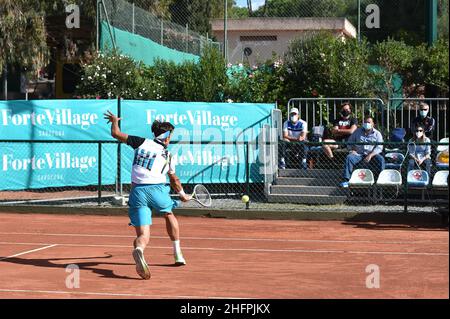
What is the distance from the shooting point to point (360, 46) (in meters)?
22.5

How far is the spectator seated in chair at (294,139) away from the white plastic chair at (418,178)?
8.71 ft

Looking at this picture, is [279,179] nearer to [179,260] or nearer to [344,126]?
[344,126]

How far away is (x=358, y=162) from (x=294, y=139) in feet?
6.31

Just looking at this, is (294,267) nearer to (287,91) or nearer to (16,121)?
(16,121)

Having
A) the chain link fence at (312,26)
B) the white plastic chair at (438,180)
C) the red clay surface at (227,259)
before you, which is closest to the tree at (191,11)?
the chain link fence at (312,26)

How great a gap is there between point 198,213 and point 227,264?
589cm

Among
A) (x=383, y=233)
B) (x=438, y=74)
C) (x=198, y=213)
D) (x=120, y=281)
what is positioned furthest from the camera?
(x=438, y=74)

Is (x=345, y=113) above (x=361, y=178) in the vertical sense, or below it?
above

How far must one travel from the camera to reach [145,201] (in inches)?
431

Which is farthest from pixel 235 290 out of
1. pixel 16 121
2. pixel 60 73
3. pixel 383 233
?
pixel 60 73

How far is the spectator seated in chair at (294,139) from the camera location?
19297 mm

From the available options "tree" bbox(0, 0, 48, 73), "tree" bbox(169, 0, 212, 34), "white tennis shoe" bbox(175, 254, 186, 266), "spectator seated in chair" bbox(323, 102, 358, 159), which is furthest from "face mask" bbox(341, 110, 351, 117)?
"tree" bbox(169, 0, 212, 34)

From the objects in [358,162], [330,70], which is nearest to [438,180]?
[358,162]

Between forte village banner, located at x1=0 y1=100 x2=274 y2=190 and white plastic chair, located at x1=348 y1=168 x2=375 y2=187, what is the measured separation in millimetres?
2513
